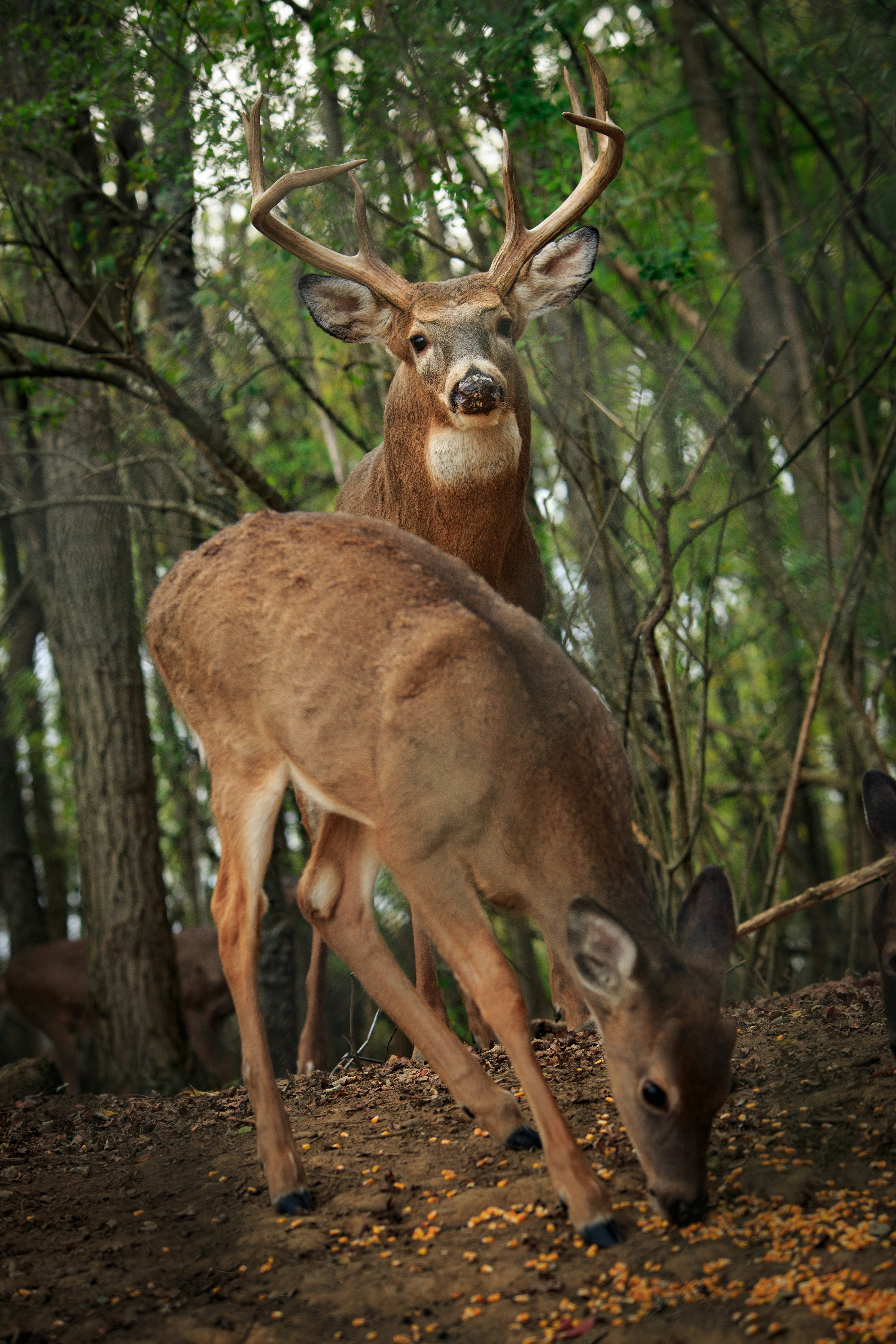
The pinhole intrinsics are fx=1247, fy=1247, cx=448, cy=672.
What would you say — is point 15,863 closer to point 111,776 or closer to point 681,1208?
point 111,776

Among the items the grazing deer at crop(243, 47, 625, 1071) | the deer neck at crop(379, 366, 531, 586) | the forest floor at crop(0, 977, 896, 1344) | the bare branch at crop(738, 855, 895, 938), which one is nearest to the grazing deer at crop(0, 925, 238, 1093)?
the grazing deer at crop(243, 47, 625, 1071)

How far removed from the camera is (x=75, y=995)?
14.0 metres

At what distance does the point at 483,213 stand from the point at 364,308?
6.85 feet

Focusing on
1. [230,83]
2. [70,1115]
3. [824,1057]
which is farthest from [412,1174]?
[230,83]

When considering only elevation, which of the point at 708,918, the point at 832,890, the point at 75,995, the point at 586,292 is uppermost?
the point at 586,292

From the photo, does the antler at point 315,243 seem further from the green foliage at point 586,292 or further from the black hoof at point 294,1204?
the black hoof at point 294,1204

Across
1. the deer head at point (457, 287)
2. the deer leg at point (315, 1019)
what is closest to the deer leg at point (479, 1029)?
the deer leg at point (315, 1019)

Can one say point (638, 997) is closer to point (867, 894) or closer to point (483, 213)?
point (483, 213)

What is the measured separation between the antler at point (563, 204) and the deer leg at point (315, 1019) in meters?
4.21

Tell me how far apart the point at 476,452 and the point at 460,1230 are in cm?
389

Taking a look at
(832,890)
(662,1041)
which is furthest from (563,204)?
(662,1041)

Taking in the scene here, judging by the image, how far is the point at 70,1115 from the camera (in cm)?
690

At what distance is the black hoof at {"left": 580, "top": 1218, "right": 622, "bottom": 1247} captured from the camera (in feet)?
13.8

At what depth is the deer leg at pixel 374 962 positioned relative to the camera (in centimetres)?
505
